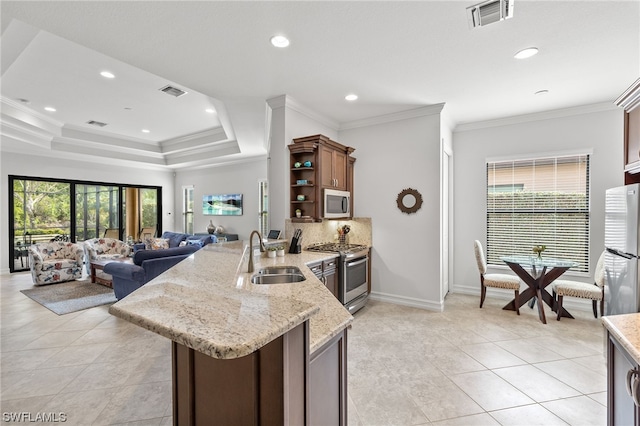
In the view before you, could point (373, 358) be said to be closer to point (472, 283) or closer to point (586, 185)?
point (472, 283)

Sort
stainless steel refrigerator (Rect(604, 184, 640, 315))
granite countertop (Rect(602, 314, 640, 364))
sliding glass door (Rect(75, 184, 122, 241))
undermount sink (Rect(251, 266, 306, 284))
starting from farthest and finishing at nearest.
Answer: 1. sliding glass door (Rect(75, 184, 122, 241))
2. undermount sink (Rect(251, 266, 306, 284))
3. stainless steel refrigerator (Rect(604, 184, 640, 315))
4. granite countertop (Rect(602, 314, 640, 364))

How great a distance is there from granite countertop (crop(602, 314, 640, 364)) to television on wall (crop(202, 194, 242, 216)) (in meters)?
7.68

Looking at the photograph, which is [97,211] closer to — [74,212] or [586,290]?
[74,212]

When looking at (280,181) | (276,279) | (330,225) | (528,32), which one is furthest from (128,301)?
(330,225)

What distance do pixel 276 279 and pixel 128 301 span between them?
1.55 meters

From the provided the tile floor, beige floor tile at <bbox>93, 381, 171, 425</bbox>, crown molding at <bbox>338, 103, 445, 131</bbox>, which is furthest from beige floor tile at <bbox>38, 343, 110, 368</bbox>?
crown molding at <bbox>338, 103, 445, 131</bbox>

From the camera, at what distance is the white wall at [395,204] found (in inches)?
163

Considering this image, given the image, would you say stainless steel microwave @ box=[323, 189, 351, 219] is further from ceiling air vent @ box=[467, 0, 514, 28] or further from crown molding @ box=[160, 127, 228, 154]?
crown molding @ box=[160, 127, 228, 154]

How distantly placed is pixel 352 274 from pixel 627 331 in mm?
2790

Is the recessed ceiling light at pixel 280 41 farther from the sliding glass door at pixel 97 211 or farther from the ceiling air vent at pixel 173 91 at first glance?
the sliding glass door at pixel 97 211

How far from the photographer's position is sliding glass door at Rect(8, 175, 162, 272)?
6668mm

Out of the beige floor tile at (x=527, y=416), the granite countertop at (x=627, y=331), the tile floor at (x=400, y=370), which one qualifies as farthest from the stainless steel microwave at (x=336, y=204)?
the granite countertop at (x=627, y=331)

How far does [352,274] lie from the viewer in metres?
3.86

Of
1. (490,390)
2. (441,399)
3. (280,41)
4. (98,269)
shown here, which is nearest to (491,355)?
(490,390)
